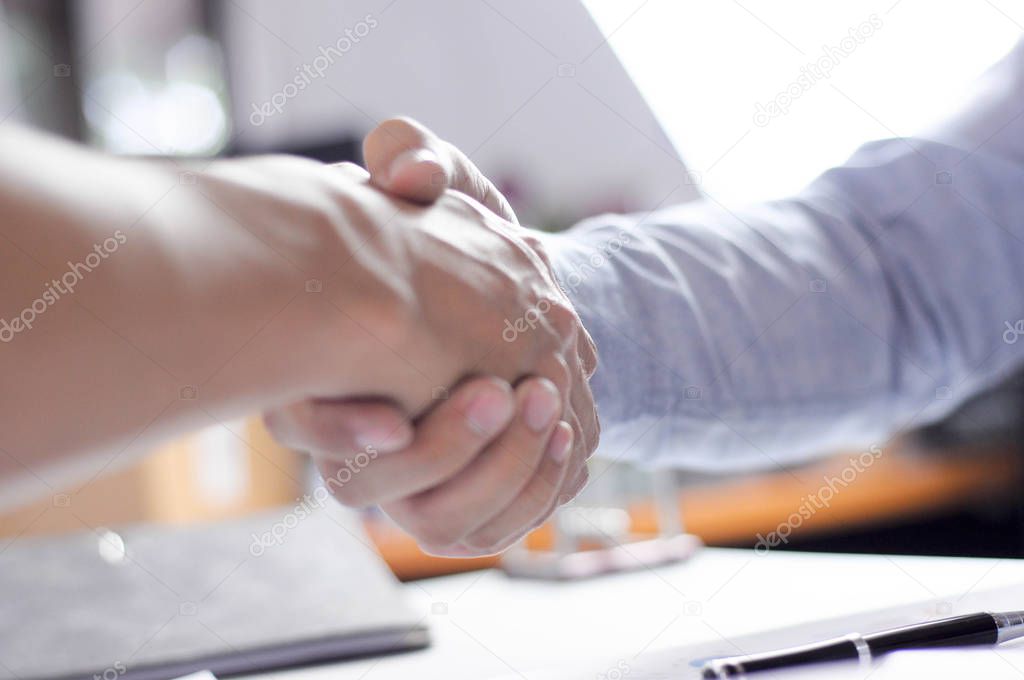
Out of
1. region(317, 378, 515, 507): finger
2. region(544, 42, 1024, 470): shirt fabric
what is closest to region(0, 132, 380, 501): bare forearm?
region(317, 378, 515, 507): finger

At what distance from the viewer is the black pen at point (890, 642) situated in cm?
45

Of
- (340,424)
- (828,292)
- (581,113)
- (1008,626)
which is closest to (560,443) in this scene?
(340,424)

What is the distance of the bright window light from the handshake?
0.41 metres

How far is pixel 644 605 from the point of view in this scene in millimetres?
693

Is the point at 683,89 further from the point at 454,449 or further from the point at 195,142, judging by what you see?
the point at 195,142

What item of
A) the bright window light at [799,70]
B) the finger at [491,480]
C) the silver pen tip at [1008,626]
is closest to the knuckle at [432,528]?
the finger at [491,480]

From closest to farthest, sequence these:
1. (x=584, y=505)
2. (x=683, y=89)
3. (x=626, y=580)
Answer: (x=626, y=580)
(x=584, y=505)
(x=683, y=89)

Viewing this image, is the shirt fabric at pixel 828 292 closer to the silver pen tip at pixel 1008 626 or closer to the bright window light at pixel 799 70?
the bright window light at pixel 799 70

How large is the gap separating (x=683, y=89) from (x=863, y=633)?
0.86 meters

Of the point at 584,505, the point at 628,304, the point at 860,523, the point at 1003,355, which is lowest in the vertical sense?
the point at 860,523

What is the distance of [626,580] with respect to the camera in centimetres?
82

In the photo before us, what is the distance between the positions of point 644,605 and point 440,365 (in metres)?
0.27

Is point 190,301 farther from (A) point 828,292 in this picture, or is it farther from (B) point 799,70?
(B) point 799,70

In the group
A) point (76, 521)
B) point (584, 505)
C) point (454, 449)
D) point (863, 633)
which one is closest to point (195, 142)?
point (76, 521)
